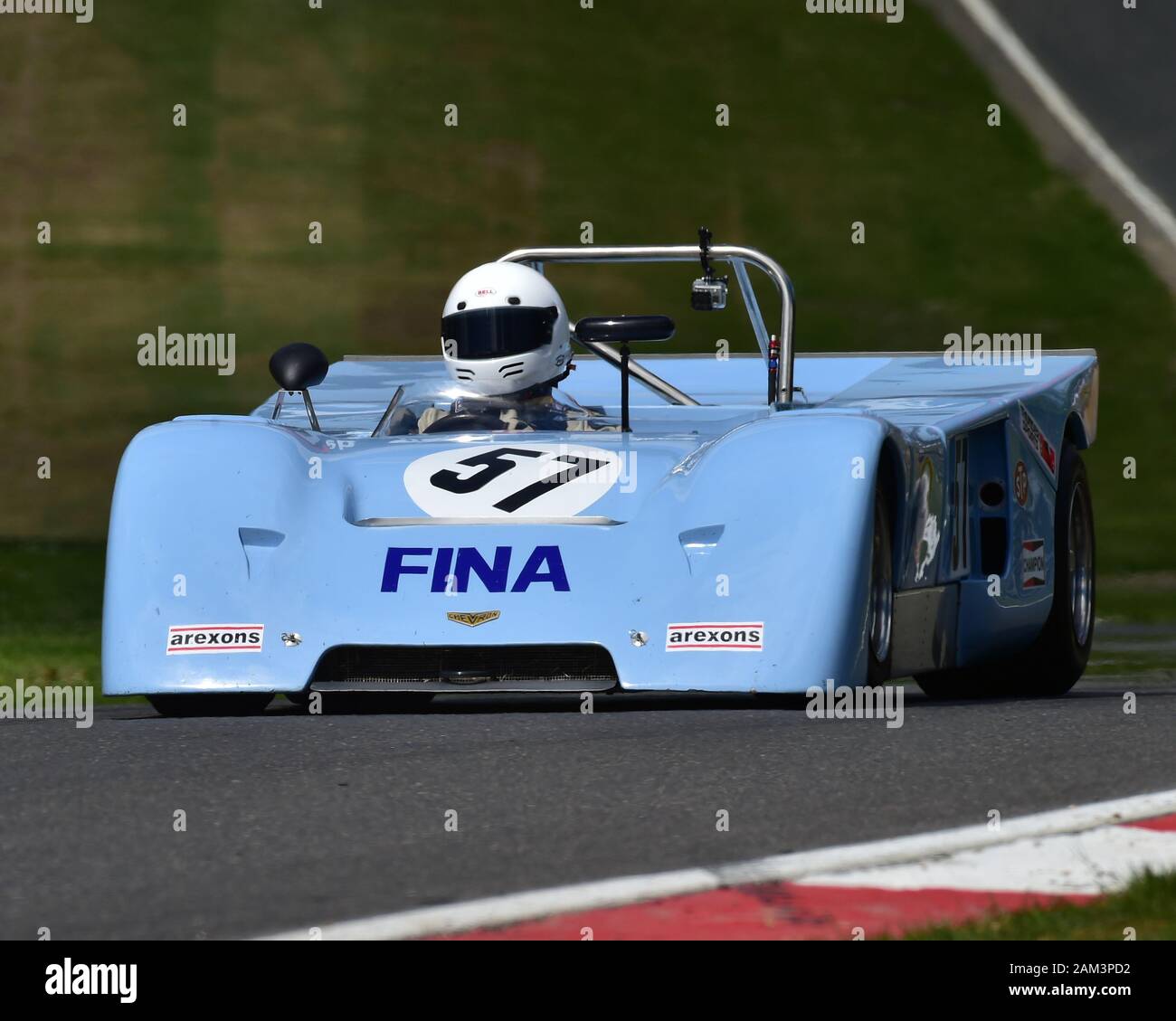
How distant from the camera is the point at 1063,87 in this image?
2166cm

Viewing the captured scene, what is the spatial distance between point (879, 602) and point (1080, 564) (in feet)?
6.50

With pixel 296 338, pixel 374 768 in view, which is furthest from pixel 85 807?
pixel 296 338

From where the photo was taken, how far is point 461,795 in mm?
4414

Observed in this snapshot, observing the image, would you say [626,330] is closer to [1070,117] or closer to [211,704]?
[211,704]

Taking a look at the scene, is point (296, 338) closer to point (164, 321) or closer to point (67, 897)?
point (164, 321)

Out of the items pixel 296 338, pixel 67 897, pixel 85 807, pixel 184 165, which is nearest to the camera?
pixel 67 897

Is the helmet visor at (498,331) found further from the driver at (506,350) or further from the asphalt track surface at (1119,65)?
the asphalt track surface at (1119,65)

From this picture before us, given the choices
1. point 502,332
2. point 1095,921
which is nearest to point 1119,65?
point 502,332

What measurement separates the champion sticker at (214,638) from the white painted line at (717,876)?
2258 millimetres

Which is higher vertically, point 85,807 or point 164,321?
point 164,321

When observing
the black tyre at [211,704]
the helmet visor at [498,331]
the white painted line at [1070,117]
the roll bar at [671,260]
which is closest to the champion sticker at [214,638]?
the black tyre at [211,704]

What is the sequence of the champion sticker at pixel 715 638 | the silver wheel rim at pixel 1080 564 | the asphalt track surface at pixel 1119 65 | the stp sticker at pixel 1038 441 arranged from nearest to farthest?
1. the champion sticker at pixel 715 638
2. the stp sticker at pixel 1038 441
3. the silver wheel rim at pixel 1080 564
4. the asphalt track surface at pixel 1119 65

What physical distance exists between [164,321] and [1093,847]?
15.3 meters

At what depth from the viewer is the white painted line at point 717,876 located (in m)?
3.26
